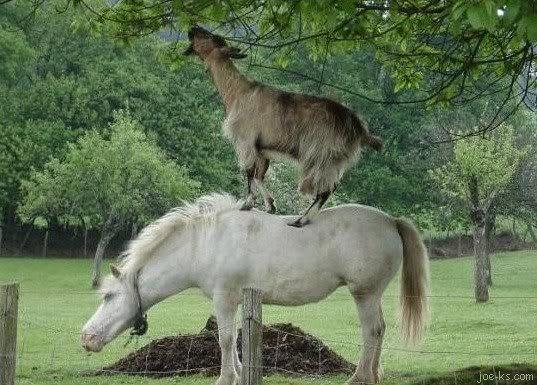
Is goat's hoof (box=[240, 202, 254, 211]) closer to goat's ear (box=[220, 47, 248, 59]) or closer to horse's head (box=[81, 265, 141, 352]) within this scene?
horse's head (box=[81, 265, 141, 352])

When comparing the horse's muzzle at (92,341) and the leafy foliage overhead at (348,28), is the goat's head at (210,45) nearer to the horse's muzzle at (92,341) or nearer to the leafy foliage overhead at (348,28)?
the leafy foliage overhead at (348,28)

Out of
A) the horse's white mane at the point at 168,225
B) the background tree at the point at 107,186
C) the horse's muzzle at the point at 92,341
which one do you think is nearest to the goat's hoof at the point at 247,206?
the horse's white mane at the point at 168,225

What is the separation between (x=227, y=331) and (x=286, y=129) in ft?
6.29

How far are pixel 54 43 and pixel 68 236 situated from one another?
1346cm

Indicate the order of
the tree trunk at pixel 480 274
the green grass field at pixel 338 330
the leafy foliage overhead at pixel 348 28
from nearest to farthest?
the leafy foliage overhead at pixel 348 28 < the green grass field at pixel 338 330 < the tree trunk at pixel 480 274

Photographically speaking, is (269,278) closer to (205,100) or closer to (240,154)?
(240,154)

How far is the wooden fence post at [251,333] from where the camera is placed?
21.3 ft

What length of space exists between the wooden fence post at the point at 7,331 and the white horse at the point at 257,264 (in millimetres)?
1331

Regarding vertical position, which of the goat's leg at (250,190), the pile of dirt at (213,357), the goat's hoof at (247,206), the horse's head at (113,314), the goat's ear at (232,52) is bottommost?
the pile of dirt at (213,357)

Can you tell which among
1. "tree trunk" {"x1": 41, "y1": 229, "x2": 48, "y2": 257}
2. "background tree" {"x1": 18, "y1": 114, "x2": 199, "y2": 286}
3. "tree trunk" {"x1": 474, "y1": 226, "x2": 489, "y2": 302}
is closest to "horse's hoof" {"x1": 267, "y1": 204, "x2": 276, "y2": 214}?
"tree trunk" {"x1": 474, "y1": 226, "x2": 489, "y2": 302}

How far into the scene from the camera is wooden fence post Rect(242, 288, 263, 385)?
6500 mm

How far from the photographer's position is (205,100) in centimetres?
5906

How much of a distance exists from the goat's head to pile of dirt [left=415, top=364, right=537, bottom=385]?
10.2 feet

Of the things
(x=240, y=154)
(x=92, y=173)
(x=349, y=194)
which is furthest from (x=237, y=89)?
(x=349, y=194)
